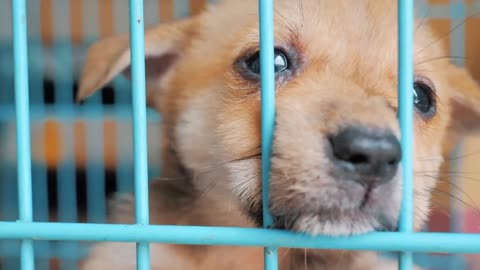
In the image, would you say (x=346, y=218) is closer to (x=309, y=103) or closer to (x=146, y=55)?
(x=309, y=103)

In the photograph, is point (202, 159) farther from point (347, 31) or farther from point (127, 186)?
point (127, 186)

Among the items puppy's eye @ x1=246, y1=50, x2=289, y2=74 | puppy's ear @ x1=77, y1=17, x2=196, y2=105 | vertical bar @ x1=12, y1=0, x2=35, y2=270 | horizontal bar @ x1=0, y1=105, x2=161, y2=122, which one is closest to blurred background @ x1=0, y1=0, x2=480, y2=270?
horizontal bar @ x1=0, y1=105, x2=161, y2=122

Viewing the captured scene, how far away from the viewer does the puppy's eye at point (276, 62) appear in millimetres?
1227

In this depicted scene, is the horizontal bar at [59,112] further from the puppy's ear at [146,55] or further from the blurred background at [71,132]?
the puppy's ear at [146,55]

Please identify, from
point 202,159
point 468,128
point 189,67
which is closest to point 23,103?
point 202,159

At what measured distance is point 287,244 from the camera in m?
0.83

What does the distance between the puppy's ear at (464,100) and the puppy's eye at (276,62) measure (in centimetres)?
55

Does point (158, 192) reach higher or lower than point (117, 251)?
higher

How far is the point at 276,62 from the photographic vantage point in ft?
4.07

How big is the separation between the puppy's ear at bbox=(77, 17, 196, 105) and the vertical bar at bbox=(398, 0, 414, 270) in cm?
68

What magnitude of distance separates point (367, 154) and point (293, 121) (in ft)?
0.50

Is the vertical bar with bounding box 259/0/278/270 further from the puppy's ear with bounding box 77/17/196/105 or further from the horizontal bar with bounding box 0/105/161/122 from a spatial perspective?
the horizontal bar with bounding box 0/105/161/122

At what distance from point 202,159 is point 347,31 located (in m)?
0.41

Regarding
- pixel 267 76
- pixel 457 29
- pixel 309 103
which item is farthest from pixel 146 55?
pixel 457 29
